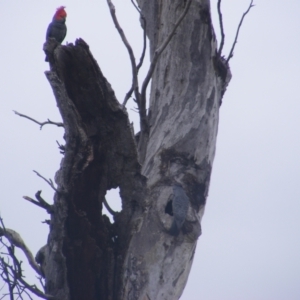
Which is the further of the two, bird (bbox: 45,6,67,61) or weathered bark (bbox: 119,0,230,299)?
bird (bbox: 45,6,67,61)

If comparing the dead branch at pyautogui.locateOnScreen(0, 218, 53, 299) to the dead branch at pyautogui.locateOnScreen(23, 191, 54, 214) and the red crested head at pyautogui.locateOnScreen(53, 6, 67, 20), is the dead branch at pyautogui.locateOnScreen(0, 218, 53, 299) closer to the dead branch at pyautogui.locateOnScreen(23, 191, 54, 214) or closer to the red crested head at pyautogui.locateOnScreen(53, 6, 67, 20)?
the dead branch at pyautogui.locateOnScreen(23, 191, 54, 214)

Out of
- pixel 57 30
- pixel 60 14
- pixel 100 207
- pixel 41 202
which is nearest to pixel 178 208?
pixel 100 207

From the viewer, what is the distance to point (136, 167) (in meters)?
2.30

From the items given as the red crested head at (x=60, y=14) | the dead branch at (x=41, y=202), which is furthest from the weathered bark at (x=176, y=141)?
the red crested head at (x=60, y=14)

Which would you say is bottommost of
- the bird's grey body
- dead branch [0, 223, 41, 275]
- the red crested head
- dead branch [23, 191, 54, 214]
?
dead branch [23, 191, 54, 214]

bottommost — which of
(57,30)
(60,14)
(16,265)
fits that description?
(16,265)

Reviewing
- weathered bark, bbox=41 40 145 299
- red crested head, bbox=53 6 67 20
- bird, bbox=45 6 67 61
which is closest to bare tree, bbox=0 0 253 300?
weathered bark, bbox=41 40 145 299

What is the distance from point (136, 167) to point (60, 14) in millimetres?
4581

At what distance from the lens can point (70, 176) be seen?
2176 millimetres

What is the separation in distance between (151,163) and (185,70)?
65cm

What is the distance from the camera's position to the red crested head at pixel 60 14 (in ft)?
20.5

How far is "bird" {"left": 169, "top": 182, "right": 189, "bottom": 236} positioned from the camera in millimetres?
2689

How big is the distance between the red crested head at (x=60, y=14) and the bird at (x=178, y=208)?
398 cm

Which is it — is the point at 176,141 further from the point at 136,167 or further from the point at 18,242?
the point at 18,242
